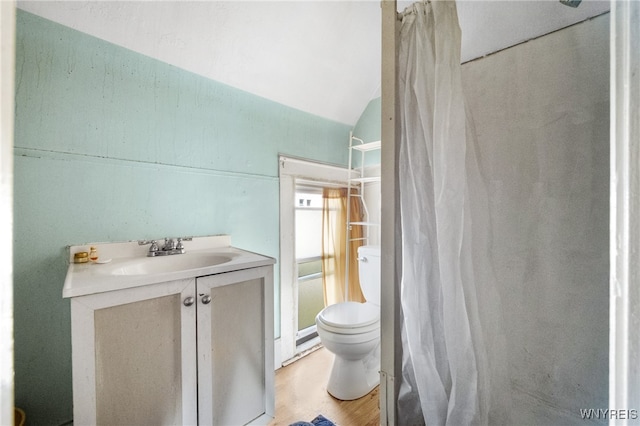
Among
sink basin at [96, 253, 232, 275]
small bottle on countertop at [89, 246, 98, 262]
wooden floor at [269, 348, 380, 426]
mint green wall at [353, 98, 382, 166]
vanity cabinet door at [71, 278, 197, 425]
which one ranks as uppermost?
mint green wall at [353, 98, 382, 166]

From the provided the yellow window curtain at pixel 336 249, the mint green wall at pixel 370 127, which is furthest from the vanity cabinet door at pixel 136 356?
the mint green wall at pixel 370 127

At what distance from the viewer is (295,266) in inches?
80.5

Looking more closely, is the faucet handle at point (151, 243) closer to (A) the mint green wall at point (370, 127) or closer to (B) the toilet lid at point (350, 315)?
(B) the toilet lid at point (350, 315)

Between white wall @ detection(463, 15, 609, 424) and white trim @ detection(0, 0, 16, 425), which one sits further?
white wall @ detection(463, 15, 609, 424)

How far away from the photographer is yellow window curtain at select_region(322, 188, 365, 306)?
2.33 meters

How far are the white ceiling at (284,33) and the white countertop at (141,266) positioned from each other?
107cm

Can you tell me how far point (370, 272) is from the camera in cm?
186

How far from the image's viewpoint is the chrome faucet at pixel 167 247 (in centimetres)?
136

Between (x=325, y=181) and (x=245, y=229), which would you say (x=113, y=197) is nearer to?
(x=245, y=229)

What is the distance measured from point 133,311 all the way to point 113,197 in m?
0.71

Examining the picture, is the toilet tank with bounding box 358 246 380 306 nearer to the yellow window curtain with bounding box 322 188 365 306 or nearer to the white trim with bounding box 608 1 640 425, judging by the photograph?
the yellow window curtain with bounding box 322 188 365 306

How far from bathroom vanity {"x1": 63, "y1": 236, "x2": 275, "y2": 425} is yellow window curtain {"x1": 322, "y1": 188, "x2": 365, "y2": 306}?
110 cm

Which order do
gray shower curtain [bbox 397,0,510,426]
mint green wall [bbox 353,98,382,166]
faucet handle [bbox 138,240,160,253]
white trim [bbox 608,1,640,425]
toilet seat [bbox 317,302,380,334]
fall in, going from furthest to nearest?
mint green wall [bbox 353,98,382,166] → toilet seat [bbox 317,302,380,334] → faucet handle [bbox 138,240,160,253] → gray shower curtain [bbox 397,0,510,426] → white trim [bbox 608,1,640,425]

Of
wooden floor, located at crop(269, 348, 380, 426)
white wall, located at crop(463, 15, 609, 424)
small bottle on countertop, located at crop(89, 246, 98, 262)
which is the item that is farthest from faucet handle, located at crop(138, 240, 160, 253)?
white wall, located at crop(463, 15, 609, 424)
